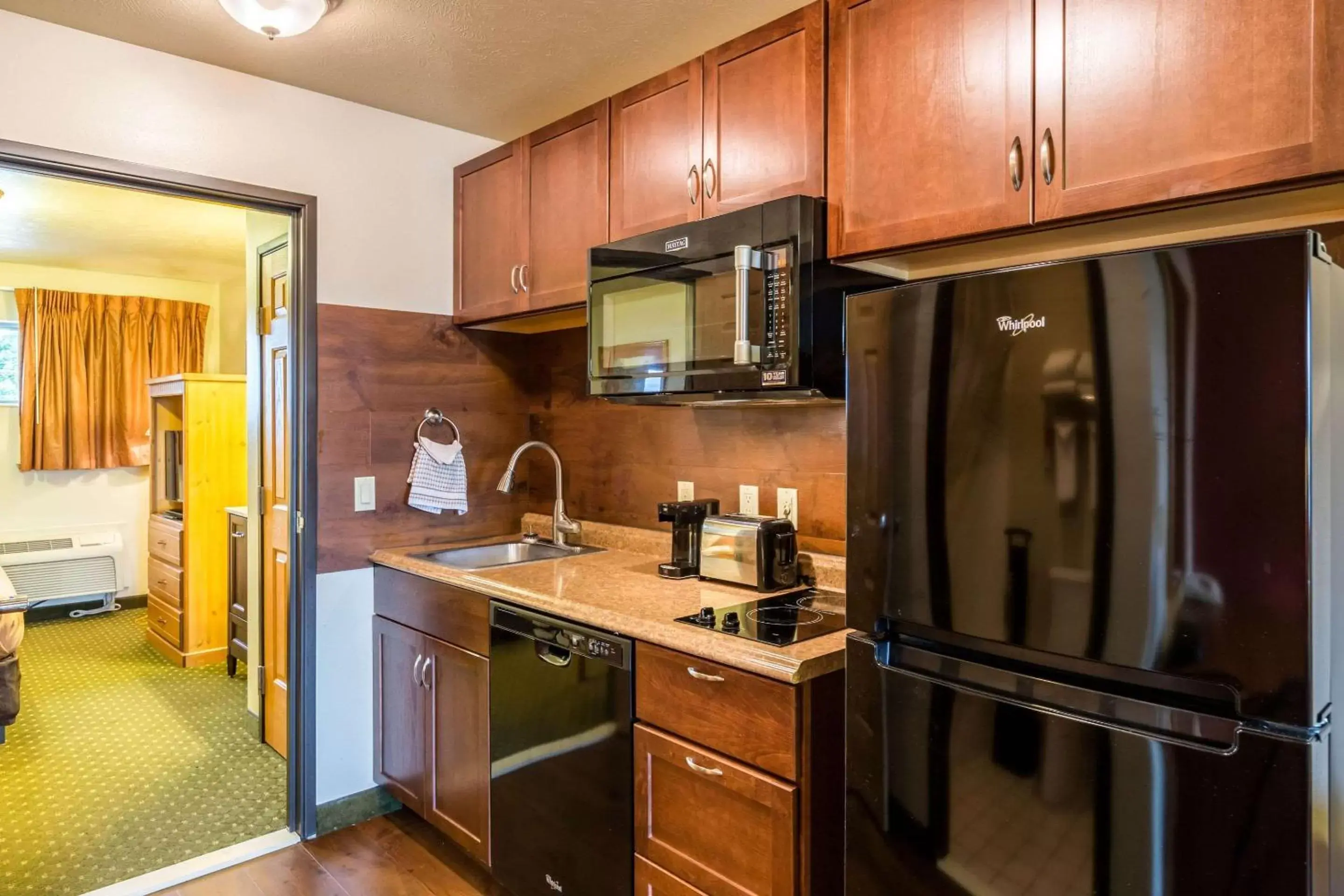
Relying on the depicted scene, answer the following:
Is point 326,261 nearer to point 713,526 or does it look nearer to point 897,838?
point 713,526

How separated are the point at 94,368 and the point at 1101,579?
6493 millimetres

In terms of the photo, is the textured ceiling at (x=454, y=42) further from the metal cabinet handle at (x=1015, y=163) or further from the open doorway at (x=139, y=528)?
the metal cabinet handle at (x=1015, y=163)

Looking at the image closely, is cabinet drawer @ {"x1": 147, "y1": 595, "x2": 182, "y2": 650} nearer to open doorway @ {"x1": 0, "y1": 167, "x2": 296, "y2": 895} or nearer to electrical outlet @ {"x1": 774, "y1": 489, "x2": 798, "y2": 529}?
open doorway @ {"x1": 0, "y1": 167, "x2": 296, "y2": 895}

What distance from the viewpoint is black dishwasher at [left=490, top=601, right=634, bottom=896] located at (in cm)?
181

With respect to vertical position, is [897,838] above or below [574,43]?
below

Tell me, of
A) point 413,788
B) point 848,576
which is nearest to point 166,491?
point 413,788

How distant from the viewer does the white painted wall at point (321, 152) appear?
2150 mm

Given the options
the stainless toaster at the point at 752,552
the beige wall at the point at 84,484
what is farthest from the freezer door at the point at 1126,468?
the beige wall at the point at 84,484

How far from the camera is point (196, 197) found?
2412 millimetres

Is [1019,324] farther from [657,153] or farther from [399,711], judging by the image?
[399,711]

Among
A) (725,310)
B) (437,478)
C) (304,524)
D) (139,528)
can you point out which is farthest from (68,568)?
(725,310)

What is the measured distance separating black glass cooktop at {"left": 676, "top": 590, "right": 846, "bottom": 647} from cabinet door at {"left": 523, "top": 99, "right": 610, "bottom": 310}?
1051 millimetres

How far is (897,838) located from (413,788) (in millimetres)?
1750

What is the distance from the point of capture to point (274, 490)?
318cm
